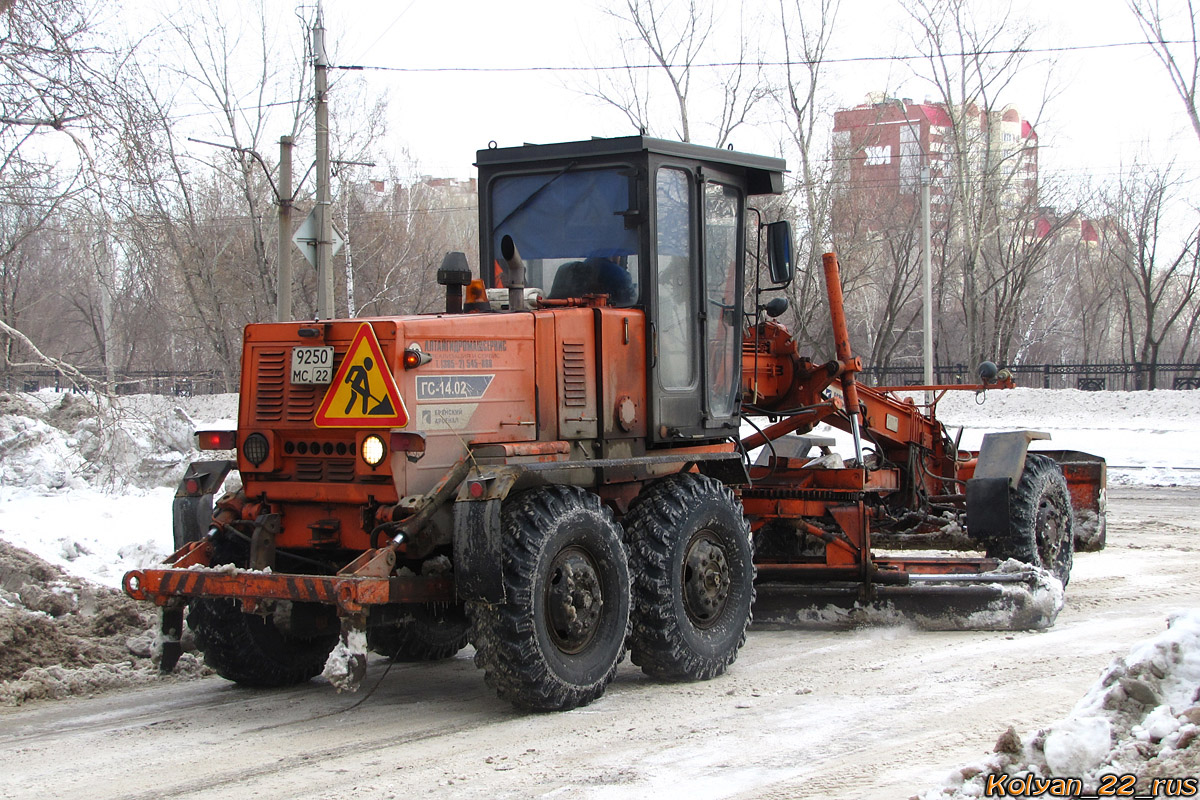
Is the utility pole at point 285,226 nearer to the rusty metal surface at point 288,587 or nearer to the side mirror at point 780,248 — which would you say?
the side mirror at point 780,248

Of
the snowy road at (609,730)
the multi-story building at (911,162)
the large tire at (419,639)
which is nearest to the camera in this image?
the snowy road at (609,730)

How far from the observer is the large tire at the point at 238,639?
22.9ft

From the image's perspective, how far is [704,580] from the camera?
24.6 ft

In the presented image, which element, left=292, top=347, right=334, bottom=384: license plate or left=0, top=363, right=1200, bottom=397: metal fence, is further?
left=0, top=363, right=1200, bottom=397: metal fence

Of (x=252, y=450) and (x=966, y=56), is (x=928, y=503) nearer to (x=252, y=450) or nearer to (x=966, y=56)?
(x=252, y=450)

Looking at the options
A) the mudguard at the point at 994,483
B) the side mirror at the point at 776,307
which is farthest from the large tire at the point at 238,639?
the mudguard at the point at 994,483

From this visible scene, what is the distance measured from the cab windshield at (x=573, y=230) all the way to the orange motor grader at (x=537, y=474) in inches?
0.6

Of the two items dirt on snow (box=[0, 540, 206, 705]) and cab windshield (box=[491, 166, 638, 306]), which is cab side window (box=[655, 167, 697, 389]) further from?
dirt on snow (box=[0, 540, 206, 705])

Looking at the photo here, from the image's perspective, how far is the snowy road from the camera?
204 inches

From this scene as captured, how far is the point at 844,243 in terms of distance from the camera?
35781 millimetres

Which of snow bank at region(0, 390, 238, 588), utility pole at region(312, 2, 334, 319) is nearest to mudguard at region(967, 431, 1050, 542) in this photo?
snow bank at region(0, 390, 238, 588)

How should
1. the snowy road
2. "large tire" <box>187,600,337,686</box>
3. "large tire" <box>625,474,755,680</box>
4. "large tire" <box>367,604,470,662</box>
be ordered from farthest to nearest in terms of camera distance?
"large tire" <box>367,604,470,662</box>, "large tire" <box>625,474,755,680</box>, "large tire" <box>187,600,337,686</box>, the snowy road

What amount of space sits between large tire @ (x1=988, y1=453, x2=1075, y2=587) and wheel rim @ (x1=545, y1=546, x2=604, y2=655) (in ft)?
14.0

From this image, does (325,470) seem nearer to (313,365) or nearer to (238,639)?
(313,365)
